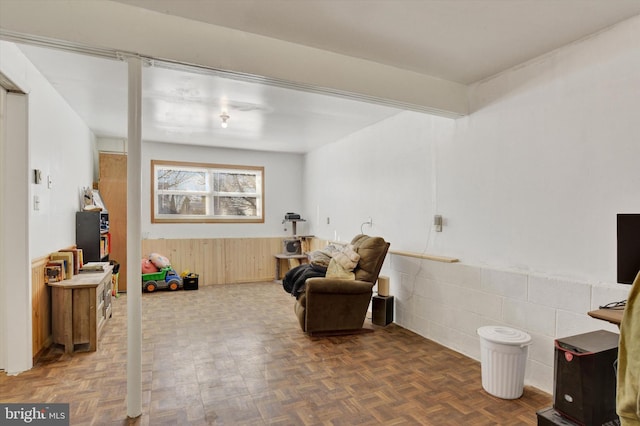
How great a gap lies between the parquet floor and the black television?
1.09 meters

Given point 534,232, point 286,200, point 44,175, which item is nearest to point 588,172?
point 534,232

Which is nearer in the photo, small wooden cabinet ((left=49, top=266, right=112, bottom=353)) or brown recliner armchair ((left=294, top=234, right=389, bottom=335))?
small wooden cabinet ((left=49, top=266, right=112, bottom=353))

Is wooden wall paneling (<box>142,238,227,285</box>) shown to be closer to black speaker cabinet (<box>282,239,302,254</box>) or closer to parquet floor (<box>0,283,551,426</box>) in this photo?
black speaker cabinet (<box>282,239,302,254</box>)

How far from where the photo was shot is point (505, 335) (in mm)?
2545

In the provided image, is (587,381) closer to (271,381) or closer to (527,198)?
(527,198)

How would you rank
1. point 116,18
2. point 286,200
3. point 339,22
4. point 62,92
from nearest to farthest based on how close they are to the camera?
point 116,18, point 339,22, point 62,92, point 286,200

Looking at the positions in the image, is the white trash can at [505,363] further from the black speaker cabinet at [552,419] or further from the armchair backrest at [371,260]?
the armchair backrest at [371,260]

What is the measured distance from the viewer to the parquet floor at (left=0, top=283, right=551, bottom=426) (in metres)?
2.22

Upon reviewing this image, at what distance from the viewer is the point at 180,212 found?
254 inches

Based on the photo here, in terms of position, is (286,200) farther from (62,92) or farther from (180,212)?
(62,92)

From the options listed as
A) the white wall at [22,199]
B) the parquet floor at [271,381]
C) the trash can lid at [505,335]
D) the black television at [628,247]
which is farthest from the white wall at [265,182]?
the black television at [628,247]

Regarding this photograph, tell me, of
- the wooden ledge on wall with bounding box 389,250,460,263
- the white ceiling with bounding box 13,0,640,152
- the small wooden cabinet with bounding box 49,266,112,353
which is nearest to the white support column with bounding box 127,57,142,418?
the white ceiling with bounding box 13,0,640,152

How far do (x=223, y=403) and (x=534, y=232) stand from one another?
105 inches

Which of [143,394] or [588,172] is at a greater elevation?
[588,172]
